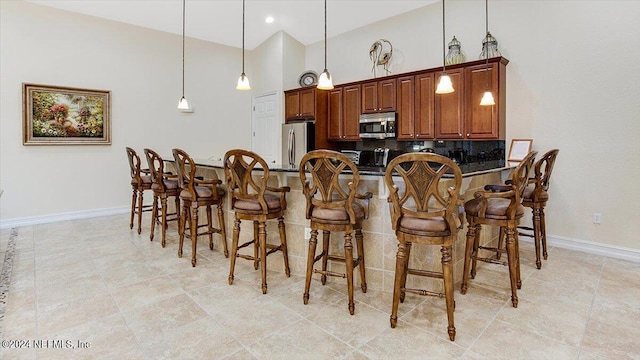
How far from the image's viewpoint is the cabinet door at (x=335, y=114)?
594 cm

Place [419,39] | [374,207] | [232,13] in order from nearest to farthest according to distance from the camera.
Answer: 1. [374,207]
2. [419,39]
3. [232,13]

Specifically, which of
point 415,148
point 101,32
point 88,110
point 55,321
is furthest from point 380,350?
point 101,32

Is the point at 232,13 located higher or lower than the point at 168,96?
higher

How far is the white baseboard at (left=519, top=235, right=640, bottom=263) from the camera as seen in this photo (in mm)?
3486

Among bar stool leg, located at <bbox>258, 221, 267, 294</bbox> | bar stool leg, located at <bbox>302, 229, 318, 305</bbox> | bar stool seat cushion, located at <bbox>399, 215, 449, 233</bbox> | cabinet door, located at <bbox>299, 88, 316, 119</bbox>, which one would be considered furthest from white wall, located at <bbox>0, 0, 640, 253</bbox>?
bar stool leg, located at <bbox>258, 221, 267, 294</bbox>

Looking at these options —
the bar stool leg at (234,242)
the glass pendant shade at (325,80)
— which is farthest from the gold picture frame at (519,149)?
the bar stool leg at (234,242)

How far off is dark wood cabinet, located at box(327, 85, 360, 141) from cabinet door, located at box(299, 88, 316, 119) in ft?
1.08

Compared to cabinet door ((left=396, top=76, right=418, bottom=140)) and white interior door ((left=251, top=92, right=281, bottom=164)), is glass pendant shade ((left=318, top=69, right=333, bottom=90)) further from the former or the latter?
white interior door ((left=251, top=92, right=281, bottom=164))

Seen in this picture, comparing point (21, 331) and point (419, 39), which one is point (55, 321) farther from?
point (419, 39)

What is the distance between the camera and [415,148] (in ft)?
16.9

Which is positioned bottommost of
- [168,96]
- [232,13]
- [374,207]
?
[374,207]

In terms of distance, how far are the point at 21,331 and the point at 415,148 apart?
4.80 meters

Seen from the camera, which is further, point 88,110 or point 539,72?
point 88,110

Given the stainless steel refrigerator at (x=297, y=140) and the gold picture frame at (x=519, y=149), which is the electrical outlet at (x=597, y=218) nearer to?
the gold picture frame at (x=519, y=149)
